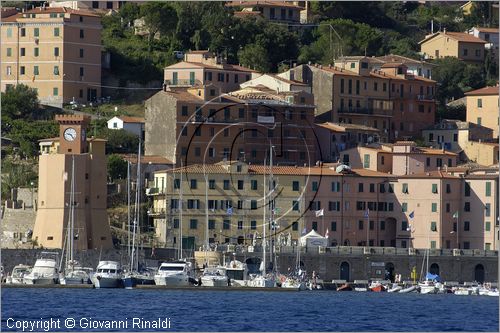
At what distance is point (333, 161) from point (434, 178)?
24.8 feet

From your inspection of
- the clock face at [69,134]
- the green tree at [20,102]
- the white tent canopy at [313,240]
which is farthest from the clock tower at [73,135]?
the green tree at [20,102]

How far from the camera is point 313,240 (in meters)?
96.1

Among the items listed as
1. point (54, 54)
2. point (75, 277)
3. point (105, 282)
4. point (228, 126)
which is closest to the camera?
point (105, 282)

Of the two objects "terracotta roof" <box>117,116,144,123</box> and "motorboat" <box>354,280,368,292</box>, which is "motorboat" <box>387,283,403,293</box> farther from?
"terracotta roof" <box>117,116,144,123</box>

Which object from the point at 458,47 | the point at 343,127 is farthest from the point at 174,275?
the point at 458,47

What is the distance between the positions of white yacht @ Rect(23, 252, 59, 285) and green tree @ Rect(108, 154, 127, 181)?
497 inches

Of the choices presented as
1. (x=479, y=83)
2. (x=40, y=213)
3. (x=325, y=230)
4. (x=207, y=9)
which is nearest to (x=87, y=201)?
(x=40, y=213)

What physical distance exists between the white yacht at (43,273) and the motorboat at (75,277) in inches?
14.6

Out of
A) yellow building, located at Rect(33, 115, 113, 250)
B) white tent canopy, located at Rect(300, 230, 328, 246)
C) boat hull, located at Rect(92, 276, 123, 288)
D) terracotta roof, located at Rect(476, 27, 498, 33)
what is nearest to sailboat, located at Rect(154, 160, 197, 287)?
boat hull, located at Rect(92, 276, 123, 288)

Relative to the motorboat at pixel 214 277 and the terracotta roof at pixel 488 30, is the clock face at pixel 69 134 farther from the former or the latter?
the terracotta roof at pixel 488 30

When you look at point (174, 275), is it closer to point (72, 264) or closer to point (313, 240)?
point (72, 264)

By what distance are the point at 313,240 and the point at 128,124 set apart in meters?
15.4

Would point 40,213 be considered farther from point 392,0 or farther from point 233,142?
point 392,0

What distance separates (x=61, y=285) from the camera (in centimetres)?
8725
